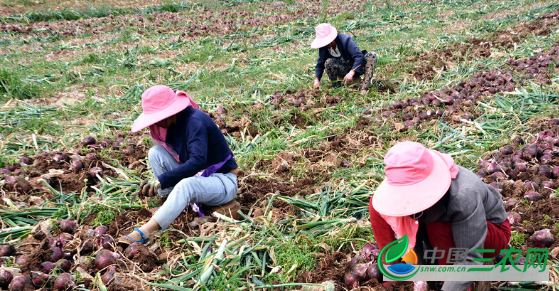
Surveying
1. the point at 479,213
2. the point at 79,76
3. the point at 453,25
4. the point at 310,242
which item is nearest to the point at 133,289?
the point at 310,242

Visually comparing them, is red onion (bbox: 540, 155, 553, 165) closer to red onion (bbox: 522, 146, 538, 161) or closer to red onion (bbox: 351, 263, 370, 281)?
red onion (bbox: 522, 146, 538, 161)

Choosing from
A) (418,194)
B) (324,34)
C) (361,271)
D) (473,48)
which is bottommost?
(473,48)

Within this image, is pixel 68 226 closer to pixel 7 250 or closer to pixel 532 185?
pixel 7 250

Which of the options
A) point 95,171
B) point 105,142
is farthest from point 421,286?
point 105,142

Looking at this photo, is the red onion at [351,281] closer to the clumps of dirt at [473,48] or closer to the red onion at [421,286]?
the red onion at [421,286]

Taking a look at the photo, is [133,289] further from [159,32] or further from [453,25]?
[453,25]

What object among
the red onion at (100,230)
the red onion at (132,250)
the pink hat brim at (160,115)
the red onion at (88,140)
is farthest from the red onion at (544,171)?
the red onion at (88,140)

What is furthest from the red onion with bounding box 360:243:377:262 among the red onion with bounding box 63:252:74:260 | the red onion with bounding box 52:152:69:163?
the red onion with bounding box 52:152:69:163

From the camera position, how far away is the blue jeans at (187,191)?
2287 millimetres

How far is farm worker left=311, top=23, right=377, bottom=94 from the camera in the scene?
443cm

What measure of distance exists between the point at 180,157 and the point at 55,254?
35.9 inches

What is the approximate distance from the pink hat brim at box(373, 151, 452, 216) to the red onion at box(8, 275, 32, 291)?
5.94ft

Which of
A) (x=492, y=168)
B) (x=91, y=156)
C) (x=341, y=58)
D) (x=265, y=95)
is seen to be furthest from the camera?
(x=265, y=95)

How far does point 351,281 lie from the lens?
194cm
